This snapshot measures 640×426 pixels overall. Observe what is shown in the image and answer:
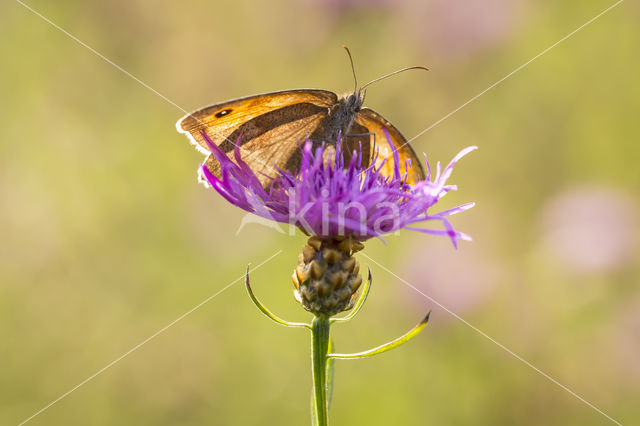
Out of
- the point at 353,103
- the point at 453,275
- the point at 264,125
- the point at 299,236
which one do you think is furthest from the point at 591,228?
the point at 264,125

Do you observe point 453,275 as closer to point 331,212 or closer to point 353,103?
point 353,103

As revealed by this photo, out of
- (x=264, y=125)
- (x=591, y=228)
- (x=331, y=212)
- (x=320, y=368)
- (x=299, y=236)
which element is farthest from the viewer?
(x=299, y=236)

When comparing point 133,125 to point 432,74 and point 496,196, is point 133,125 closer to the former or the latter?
point 432,74

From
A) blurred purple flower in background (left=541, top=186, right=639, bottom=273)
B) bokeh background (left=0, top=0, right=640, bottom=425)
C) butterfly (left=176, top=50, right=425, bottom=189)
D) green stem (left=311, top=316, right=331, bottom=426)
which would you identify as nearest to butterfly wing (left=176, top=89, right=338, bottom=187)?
butterfly (left=176, top=50, right=425, bottom=189)

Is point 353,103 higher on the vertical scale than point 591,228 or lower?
higher

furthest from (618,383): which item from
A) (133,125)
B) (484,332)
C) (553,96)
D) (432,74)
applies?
(133,125)

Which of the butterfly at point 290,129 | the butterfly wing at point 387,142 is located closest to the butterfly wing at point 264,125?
the butterfly at point 290,129

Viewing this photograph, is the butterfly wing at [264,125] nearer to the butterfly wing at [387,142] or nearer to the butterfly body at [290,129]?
the butterfly body at [290,129]
